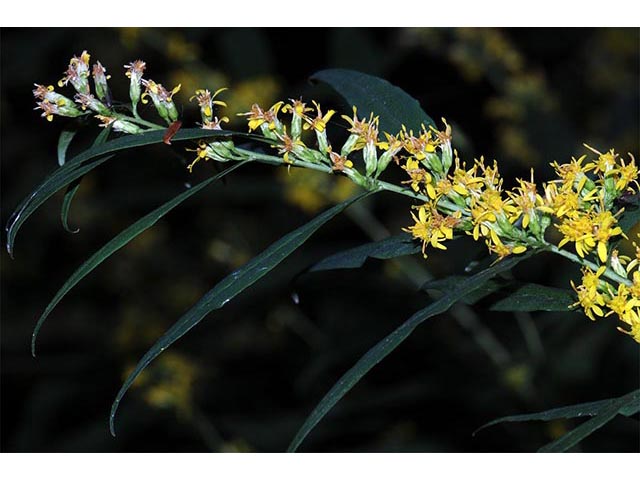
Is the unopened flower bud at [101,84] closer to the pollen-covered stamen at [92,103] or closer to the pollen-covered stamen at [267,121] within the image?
Result: the pollen-covered stamen at [92,103]

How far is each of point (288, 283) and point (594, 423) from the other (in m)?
2.03

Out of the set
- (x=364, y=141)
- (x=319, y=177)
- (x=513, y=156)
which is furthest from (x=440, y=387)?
(x=364, y=141)

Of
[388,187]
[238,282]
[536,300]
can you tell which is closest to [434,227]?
[388,187]

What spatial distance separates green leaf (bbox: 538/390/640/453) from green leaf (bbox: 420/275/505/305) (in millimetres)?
342

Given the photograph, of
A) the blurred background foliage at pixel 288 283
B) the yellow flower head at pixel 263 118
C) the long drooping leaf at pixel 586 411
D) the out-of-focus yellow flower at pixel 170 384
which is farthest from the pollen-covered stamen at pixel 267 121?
the out-of-focus yellow flower at pixel 170 384

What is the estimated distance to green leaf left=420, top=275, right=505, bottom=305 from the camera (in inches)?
73.1

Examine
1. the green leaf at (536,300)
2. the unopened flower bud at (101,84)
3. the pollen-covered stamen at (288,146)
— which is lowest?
the green leaf at (536,300)

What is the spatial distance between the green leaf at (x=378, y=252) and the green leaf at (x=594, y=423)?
18.3 inches

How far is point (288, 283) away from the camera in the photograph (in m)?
3.46

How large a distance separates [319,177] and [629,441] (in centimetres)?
176

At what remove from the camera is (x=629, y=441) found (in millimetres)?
3934

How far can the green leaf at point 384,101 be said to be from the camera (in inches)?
77.0

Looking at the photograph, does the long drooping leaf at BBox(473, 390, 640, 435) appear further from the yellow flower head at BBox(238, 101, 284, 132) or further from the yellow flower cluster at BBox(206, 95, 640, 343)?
the yellow flower head at BBox(238, 101, 284, 132)
